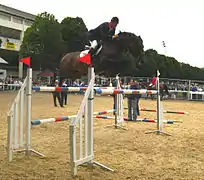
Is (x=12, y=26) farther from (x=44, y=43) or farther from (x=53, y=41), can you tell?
(x=53, y=41)

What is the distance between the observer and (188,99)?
23062 millimetres

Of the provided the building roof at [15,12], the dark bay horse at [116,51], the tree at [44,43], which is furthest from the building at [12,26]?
the dark bay horse at [116,51]

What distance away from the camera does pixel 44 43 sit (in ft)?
102

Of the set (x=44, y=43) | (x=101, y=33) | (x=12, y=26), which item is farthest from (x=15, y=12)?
(x=101, y=33)

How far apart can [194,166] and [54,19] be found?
30673 millimetres

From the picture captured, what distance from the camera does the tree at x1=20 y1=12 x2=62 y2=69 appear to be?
30766mm

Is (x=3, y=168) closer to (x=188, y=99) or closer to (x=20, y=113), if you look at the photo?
(x=20, y=113)

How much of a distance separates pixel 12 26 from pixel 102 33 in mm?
39493

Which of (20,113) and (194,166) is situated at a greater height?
(20,113)

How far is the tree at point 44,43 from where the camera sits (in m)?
30.8

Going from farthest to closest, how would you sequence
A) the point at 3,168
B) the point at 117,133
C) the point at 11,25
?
the point at 11,25
the point at 117,133
the point at 3,168

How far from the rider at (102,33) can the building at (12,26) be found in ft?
115

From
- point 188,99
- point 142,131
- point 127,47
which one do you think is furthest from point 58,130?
point 188,99

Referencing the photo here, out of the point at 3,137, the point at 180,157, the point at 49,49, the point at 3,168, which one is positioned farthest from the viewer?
the point at 49,49
